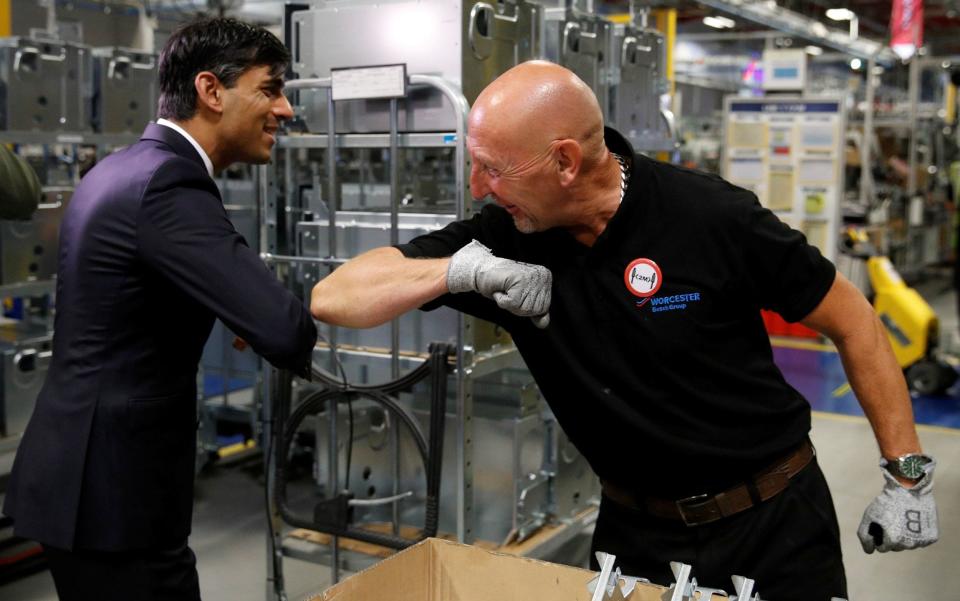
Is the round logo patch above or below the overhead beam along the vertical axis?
below

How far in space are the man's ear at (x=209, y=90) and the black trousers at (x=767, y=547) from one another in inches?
49.8

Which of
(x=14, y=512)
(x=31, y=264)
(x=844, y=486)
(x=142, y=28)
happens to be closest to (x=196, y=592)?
(x=14, y=512)

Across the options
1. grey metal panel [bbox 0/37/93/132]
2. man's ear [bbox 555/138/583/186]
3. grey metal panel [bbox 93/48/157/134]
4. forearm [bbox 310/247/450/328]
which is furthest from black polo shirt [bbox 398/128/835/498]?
grey metal panel [bbox 93/48/157/134]

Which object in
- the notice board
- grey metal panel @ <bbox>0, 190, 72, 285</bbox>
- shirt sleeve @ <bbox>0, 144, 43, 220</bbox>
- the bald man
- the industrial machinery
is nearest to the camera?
the bald man

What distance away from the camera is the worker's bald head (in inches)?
72.8

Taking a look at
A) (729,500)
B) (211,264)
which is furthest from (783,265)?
(211,264)

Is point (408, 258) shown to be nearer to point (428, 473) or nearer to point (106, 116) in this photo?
point (428, 473)

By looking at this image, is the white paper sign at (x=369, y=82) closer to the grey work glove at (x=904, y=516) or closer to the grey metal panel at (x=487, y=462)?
the grey metal panel at (x=487, y=462)

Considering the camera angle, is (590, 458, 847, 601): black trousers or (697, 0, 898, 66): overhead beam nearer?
(590, 458, 847, 601): black trousers

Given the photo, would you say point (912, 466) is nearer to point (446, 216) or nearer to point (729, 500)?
point (729, 500)

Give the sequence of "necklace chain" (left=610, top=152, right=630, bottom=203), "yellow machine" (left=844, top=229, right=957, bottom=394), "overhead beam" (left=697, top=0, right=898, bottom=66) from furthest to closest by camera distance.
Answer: "overhead beam" (left=697, top=0, right=898, bottom=66)
"yellow machine" (left=844, top=229, right=957, bottom=394)
"necklace chain" (left=610, top=152, right=630, bottom=203)

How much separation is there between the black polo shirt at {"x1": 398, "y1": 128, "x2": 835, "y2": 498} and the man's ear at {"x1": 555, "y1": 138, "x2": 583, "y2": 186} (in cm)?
13

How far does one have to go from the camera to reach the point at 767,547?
6.72ft

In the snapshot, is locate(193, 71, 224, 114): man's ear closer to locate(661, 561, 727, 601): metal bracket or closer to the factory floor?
locate(661, 561, 727, 601): metal bracket
